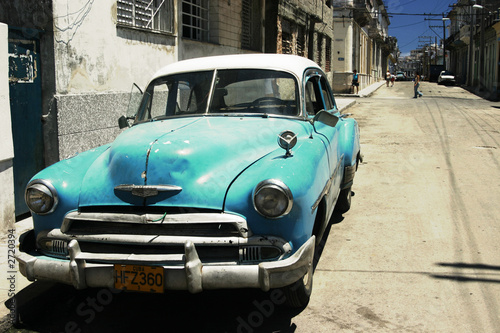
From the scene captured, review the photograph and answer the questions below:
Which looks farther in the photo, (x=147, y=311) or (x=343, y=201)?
(x=343, y=201)

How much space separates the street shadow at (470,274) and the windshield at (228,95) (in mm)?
1877

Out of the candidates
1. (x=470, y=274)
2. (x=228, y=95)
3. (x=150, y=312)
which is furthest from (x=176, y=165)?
(x=470, y=274)

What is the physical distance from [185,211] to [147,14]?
7.04 m

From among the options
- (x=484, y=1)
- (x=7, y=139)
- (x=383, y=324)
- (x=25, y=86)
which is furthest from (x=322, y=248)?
(x=484, y=1)

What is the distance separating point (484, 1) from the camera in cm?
3938

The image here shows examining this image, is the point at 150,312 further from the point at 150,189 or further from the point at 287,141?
the point at 287,141

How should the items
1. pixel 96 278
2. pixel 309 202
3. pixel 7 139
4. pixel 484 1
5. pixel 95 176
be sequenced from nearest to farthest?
1. pixel 96 278
2. pixel 309 202
3. pixel 95 176
4. pixel 7 139
5. pixel 484 1

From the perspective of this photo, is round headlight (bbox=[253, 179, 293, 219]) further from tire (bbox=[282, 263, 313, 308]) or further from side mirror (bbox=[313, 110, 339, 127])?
side mirror (bbox=[313, 110, 339, 127])

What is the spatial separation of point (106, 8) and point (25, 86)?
2343 mm

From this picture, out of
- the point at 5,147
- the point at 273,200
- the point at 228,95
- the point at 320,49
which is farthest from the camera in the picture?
the point at 320,49

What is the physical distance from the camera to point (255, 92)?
4.57m

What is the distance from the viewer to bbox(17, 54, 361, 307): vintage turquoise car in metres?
3.05

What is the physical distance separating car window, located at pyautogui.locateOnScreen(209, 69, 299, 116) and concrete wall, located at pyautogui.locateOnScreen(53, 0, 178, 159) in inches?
116

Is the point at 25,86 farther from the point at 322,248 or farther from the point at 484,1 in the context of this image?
the point at 484,1
